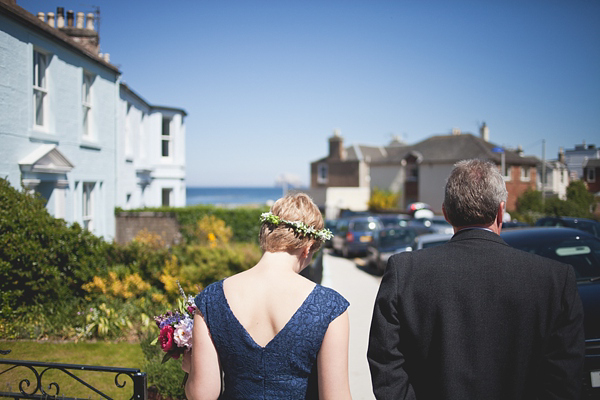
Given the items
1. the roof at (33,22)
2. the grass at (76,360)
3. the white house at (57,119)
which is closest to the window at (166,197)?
the white house at (57,119)

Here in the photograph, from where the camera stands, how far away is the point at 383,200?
138ft

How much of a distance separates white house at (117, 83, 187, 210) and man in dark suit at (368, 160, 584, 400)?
15.3 meters

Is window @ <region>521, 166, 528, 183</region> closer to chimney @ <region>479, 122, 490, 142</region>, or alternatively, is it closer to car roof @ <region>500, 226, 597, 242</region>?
chimney @ <region>479, 122, 490, 142</region>

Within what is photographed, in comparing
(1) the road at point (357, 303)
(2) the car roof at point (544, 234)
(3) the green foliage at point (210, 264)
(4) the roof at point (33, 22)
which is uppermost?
(4) the roof at point (33, 22)

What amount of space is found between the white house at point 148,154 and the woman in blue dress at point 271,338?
14808 mm

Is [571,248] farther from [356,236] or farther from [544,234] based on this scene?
[356,236]

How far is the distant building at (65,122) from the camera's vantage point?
26.4 ft

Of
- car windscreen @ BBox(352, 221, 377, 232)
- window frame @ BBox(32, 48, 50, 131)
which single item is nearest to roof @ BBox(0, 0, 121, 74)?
window frame @ BBox(32, 48, 50, 131)

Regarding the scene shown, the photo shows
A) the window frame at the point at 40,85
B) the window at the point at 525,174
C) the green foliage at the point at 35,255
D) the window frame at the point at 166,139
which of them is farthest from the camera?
the window at the point at 525,174

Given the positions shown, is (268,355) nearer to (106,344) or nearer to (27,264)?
(106,344)

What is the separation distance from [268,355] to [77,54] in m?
11.7

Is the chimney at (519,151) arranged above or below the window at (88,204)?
above

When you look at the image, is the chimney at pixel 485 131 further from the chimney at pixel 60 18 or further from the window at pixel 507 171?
the chimney at pixel 60 18

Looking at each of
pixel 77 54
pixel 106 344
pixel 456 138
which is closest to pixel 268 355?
pixel 106 344
